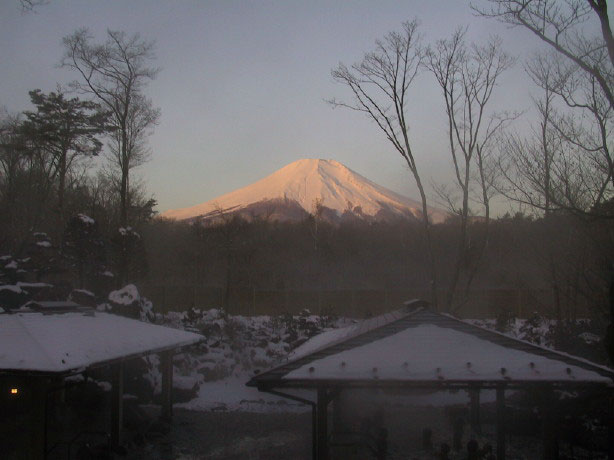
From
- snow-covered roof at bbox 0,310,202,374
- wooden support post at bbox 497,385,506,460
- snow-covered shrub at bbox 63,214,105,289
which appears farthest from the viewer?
snow-covered shrub at bbox 63,214,105,289

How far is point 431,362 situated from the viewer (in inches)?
327

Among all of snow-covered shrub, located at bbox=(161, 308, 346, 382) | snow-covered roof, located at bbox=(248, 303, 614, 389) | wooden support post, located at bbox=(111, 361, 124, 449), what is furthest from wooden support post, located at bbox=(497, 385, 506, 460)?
snow-covered shrub, located at bbox=(161, 308, 346, 382)

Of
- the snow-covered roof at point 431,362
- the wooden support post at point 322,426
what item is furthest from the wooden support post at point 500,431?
the wooden support post at point 322,426

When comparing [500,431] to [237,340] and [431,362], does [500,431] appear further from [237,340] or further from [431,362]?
[237,340]

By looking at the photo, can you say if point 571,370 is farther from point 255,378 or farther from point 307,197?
point 307,197

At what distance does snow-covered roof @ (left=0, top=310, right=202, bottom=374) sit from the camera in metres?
8.84

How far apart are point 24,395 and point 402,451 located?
7002 millimetres

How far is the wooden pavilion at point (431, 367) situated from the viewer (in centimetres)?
802

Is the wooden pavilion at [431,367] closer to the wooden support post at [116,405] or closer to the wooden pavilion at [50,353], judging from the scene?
the wooden pavilion at [50,353]

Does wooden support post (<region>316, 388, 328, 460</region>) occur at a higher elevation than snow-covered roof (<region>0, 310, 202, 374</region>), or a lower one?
lower

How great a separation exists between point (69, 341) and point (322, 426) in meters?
4.27

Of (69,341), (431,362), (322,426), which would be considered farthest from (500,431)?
(69,341)

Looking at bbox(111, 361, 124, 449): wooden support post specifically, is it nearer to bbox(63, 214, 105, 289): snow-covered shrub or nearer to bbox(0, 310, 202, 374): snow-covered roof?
bbox(0, 310, 202, 374): snow-covered roof

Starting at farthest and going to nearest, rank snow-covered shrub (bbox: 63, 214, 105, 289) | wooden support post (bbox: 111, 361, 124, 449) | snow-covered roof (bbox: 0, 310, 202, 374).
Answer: snow-covered shrub (bbox: 63, 214, 105, 289) < wooden support post (bbox: 111, 361, 124, 449) < snow-covered roof (bbox: 0, 310, 202, 374)
